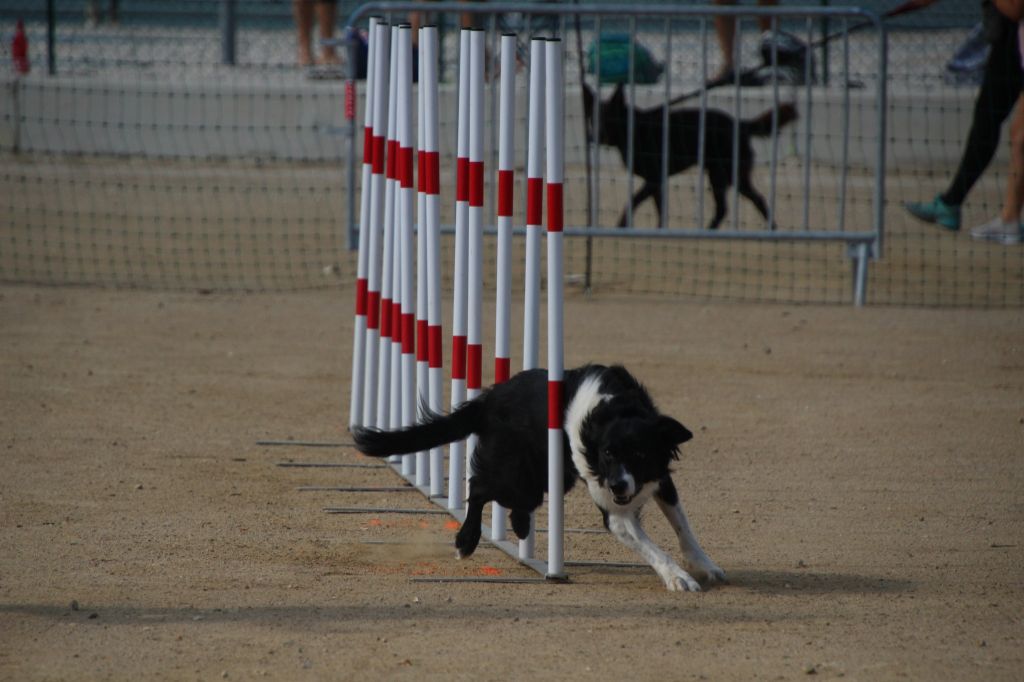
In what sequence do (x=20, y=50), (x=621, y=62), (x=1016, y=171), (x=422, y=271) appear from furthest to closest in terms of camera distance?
(x=20, y=50)
(x=621, y=62)
(x=1016, y=171)
(x=422, y=271)

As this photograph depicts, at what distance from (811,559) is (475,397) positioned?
143cm

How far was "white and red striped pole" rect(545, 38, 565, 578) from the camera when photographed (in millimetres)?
4871

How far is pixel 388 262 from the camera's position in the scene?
6.63 meters

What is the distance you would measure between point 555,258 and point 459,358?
1.02m

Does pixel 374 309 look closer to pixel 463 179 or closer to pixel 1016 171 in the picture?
pixel 463 179

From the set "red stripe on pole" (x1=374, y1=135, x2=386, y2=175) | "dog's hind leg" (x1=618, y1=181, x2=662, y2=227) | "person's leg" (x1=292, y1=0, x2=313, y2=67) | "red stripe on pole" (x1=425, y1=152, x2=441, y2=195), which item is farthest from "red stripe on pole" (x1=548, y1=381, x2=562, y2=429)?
"person's leg" (x1=292, y1=0, x2=313, y2=67)

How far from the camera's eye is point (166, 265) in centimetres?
1232

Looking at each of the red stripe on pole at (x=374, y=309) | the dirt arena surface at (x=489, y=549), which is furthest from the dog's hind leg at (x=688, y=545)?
the red stripe on pole at (x=374, y=309)

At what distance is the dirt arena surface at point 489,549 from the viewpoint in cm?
434

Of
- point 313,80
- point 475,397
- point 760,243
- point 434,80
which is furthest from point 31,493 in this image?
point 313,80

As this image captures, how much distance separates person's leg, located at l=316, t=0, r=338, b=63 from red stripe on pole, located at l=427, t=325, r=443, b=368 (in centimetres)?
1335

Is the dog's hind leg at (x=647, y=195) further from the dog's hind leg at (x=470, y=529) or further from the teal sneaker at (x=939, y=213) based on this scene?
the dog's hind leg at (x=470, y=529)

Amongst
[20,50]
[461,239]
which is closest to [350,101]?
[461,239]

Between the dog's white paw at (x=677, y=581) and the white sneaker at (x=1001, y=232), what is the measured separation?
30.0 ft
